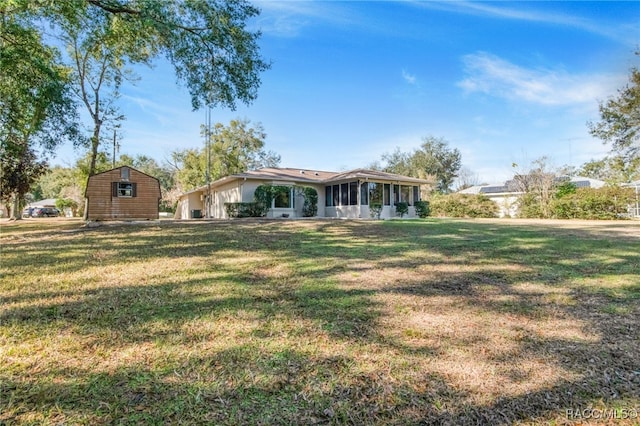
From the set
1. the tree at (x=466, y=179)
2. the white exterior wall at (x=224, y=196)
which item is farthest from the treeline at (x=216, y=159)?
the tree at (x=466, y=179)

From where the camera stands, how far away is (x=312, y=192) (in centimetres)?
1933

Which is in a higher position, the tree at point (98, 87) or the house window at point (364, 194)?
the tree at point (98, 87)

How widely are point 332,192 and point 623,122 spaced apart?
18.1 m

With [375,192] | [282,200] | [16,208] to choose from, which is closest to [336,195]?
[375,192]

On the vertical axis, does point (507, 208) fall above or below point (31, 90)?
below

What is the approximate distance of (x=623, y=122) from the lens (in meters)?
19.6

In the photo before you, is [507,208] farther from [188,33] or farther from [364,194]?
[188,33]

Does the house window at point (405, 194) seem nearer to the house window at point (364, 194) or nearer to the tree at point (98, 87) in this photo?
the house window at point (364, 194)

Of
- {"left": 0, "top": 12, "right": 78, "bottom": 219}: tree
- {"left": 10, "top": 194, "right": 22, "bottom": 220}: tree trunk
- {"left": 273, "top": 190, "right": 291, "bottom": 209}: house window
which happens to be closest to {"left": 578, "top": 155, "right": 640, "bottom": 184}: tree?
{"left": 273, "top": 190, "right": 291, "bottom": 209}: house window

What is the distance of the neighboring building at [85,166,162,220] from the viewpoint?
14.6m

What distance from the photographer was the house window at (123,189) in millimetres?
14898

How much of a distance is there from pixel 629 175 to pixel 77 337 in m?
36.3

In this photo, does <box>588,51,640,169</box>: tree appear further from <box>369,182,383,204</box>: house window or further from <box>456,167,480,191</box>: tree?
<box>456,167,480,191</box>: tree

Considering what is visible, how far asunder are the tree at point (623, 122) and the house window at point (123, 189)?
27019 mm
